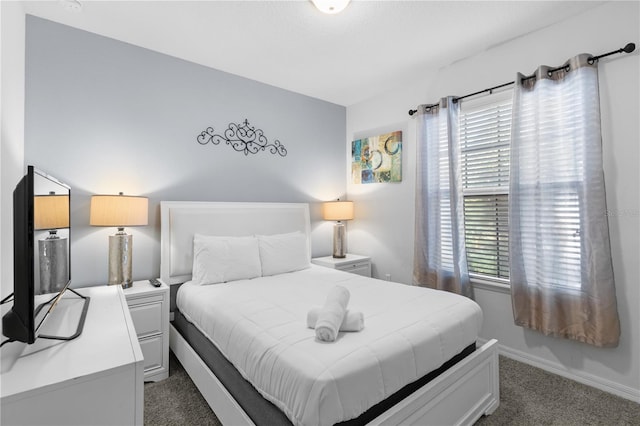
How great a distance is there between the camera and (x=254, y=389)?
58.2 inches

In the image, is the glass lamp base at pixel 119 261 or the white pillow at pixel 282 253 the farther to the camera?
the white pillow at pixel 282 253

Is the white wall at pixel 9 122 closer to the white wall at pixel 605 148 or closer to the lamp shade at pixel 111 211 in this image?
the lamp shade at pixel 111 211

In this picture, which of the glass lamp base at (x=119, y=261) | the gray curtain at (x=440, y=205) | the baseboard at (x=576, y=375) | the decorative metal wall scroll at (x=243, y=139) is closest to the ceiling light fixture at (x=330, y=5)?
the gray curtain at (x=440, y=205)

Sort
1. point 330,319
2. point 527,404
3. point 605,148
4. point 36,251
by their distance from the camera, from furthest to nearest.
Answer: point 605,148, point 527,404, point 330,319, point 36,251

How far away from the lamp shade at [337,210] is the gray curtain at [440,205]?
93 centimetres

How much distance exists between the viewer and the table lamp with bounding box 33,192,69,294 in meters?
1.44

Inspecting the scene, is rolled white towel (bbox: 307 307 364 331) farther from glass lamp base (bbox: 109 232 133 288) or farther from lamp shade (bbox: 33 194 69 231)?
glass lamp base (bbox: 109 232 133 288)

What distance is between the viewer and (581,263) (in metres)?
2.17

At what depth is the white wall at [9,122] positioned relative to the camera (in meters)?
1.66

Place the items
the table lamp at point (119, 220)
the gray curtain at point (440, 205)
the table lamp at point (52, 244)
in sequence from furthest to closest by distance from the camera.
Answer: the gray curtain at point (440, 205), the table lamp at point (119, 220), the table lamp at point (52, 244)

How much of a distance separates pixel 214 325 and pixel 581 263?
99.0 inches

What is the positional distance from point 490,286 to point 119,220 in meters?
3.11

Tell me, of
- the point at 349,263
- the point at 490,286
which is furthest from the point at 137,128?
the point at 490,286

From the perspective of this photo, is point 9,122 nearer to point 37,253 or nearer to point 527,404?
point 37,253
